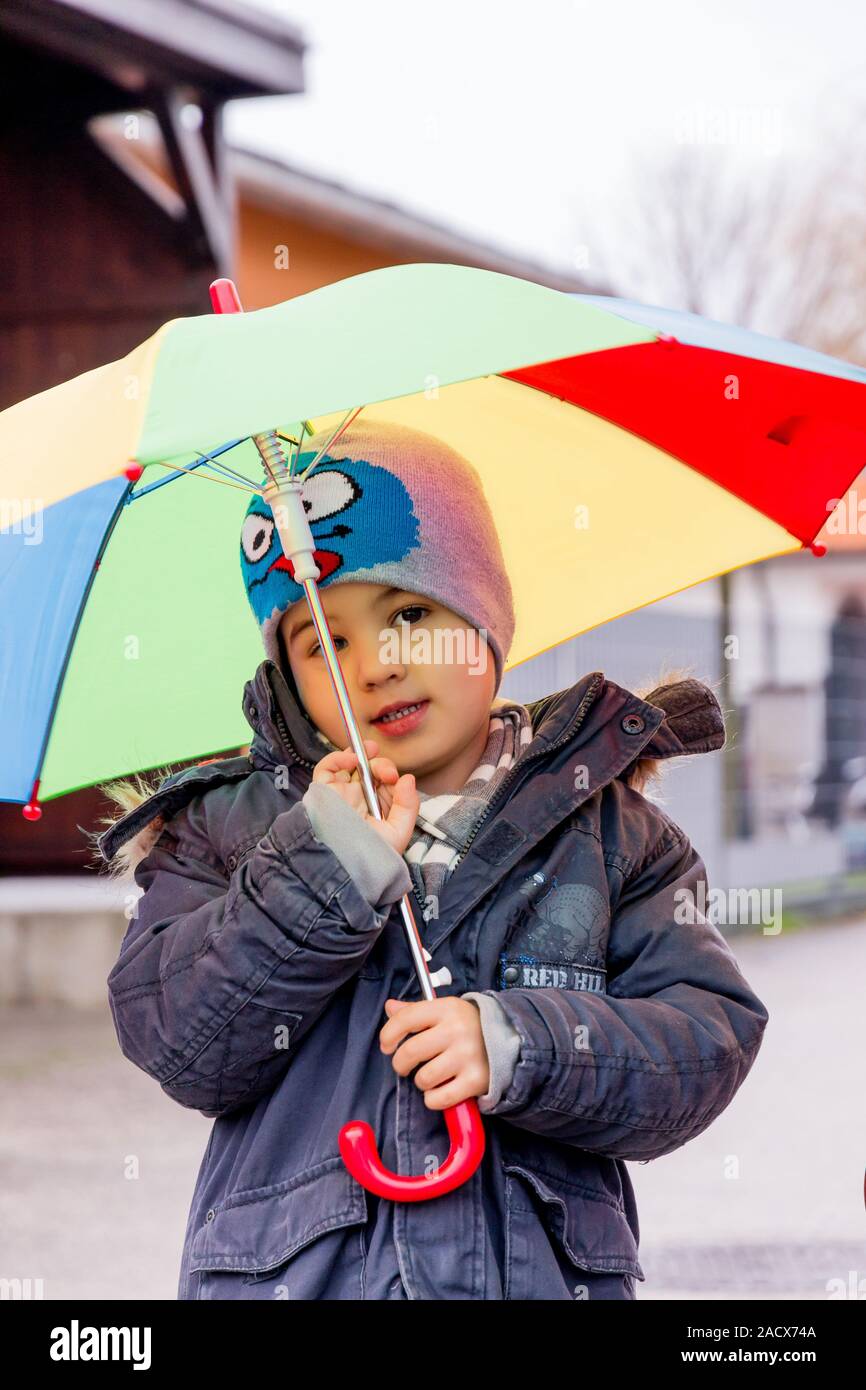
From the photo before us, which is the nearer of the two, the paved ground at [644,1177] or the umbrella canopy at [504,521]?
the umbrella canopy at [504,521]

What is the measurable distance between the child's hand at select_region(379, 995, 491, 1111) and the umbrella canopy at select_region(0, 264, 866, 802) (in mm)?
669

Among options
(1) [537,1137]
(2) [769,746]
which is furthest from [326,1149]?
(2) [769,746]

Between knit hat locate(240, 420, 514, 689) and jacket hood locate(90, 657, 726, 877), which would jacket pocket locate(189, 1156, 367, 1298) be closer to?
jacket hood locate(90, 657, 726, 877)

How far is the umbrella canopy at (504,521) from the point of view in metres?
2.08

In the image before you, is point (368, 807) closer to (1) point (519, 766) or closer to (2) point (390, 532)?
(1) point (519, 766)

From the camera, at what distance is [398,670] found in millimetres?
1984

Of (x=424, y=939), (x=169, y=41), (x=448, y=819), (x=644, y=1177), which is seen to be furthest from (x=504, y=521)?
(x=169, y=41)

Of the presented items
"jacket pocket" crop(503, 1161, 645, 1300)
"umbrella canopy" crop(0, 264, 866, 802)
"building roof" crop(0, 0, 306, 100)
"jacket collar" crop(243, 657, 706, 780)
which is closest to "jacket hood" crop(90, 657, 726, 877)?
"jacket collar" crop(243, 657, 706, 780)

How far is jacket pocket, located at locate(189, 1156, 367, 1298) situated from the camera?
181cm

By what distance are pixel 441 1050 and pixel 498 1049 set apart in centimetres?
6

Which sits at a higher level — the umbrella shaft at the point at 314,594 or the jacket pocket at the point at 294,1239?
the umbrella shaft at the point at 314,594

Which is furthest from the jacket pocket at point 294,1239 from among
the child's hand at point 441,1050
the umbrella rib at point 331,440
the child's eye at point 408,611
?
the umbrella rib at point 331,440

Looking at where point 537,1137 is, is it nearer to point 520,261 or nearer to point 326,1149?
point 326,1149

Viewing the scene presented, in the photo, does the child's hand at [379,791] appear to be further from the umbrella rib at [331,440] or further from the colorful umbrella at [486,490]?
the umbrella rib at [331,440]
